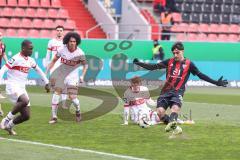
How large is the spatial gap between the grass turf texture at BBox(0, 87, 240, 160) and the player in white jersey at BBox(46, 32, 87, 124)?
20.8 inches

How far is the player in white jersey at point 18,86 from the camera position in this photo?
1371 cm

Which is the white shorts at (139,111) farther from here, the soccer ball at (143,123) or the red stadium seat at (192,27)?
the red stadium seat at (192,27)

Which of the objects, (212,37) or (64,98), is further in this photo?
(212,37)

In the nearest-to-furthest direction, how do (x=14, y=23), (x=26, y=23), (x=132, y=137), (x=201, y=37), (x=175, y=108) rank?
(x=132, y=137) → (x=175, y=108) → (x=14, y=23) → (x=26, y=23) → (x=201, y=37)

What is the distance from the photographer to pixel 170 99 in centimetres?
1420

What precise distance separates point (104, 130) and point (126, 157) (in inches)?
154

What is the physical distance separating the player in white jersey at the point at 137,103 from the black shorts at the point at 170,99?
1.85 meters

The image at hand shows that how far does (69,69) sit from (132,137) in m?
3.74

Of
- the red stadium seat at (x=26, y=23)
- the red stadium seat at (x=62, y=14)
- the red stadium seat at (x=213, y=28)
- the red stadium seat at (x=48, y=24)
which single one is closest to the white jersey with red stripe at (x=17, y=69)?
the red stadium seat at (x=26, y=23)

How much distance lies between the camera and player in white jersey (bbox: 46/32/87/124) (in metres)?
16.5

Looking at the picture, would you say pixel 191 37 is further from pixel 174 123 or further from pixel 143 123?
pixel 174 123

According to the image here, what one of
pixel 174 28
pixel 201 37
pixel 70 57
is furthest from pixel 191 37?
pixel 70 57

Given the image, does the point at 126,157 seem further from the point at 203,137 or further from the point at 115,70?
the point at 115,70

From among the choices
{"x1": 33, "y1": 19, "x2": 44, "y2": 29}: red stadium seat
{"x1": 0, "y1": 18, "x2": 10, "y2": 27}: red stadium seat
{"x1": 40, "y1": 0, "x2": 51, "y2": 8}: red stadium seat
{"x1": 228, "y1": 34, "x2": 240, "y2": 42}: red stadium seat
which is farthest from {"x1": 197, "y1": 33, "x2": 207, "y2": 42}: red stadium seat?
{"x1": 0, "y1": 18, "x2": 10, "y2": 27}: red stadium seat
